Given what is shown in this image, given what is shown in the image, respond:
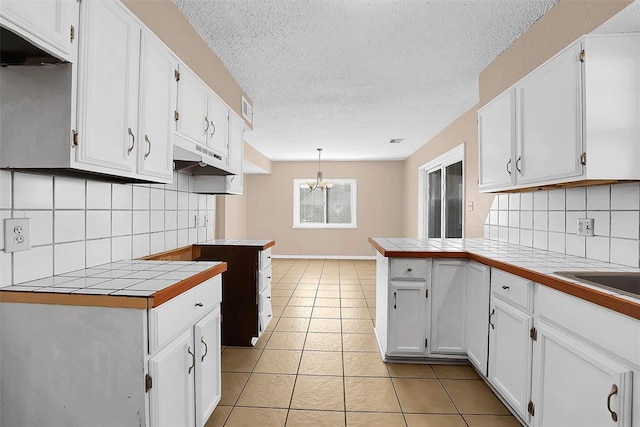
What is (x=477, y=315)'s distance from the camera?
7.53ft

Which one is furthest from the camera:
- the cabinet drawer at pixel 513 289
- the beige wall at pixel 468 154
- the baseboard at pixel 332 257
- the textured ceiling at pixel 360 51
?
the baseboard at pixel 332 257

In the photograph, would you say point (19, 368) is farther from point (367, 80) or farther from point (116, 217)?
point (367, 80)

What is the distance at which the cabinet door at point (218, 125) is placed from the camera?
2486 mm

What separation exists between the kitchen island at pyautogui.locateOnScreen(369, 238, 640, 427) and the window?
5194 mm

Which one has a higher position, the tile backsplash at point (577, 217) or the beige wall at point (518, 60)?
the beige wall at point (518, 60)

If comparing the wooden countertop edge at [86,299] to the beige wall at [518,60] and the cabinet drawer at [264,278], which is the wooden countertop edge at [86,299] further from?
the beige wall at [518,60]

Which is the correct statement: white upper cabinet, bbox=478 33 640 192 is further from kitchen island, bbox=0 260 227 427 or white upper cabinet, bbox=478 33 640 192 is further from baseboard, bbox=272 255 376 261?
baseboard, bbox=272 255 376 261

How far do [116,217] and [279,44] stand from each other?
174 centimetres

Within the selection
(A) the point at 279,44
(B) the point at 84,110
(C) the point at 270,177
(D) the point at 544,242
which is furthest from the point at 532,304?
(C) the point at 270,177

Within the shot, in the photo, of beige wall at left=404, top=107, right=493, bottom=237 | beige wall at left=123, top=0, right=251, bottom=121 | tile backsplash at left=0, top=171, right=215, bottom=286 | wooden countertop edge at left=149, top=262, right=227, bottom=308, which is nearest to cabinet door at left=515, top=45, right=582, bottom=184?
beige wall at left=404, top=107, right=493, bottom=237

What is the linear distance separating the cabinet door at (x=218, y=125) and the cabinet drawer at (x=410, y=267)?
5.32 feet

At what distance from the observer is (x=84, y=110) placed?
49.1 inches

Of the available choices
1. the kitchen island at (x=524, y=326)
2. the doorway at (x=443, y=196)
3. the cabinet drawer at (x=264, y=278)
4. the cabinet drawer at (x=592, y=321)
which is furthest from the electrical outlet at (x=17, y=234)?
the doorway at (x=443, y=196)

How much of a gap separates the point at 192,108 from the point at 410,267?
1.89 meters
